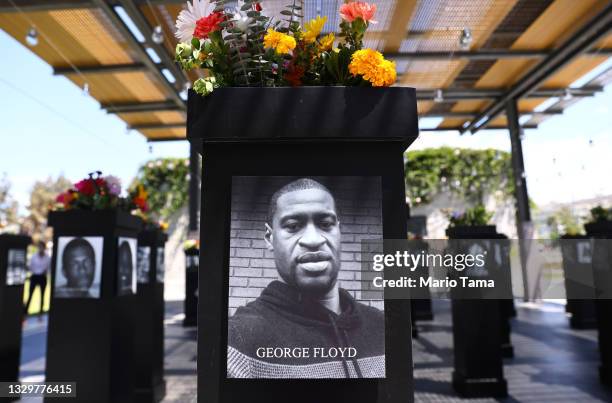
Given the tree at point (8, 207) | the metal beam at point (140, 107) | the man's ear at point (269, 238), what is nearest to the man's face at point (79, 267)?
the man's ear at point (269, 238)

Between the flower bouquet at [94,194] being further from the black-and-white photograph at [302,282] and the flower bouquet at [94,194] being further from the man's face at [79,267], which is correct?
the black-and-white photograph at [302,282]

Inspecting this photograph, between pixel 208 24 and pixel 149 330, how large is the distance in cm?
321

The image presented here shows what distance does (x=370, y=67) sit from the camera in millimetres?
1111

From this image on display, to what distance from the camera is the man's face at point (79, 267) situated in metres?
2.98

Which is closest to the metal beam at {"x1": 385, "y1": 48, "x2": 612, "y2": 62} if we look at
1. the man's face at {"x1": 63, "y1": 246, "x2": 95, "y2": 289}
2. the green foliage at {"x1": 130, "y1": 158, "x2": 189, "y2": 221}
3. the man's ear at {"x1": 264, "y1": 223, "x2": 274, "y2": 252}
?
the man's face at {"x1": 63, "y1": 246, "x2": 95, "y2": 289}

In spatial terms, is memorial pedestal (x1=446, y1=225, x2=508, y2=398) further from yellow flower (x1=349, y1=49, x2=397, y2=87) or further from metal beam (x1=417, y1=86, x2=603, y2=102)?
metal beam (x1=417, y1=86, x2=603, y2=102)

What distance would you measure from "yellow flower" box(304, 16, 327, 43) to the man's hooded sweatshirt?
0.71 metres

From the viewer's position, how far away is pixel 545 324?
6867mm

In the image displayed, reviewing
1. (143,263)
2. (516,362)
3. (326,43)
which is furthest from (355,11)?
(516,362)

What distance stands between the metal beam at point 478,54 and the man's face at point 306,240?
239 inches

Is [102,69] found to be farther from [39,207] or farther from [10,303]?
[39,207]

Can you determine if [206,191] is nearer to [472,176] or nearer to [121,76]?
[121,76]

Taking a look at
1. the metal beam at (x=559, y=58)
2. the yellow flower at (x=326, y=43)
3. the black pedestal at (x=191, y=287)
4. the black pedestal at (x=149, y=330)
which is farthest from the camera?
the black pedestal at (x=191, y=287)

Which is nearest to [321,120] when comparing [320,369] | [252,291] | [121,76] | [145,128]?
[252,291]
